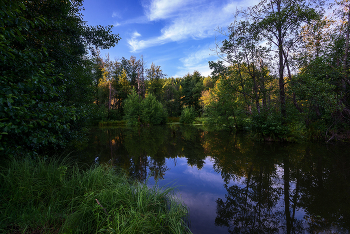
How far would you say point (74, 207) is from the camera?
2482 millimetres

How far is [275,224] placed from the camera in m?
3.10

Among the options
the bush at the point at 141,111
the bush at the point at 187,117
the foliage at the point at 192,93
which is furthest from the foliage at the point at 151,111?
the foliage at the point at 192,93

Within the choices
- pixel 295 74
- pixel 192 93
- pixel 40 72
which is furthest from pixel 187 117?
pixel 40 72

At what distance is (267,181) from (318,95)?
6.96 metres

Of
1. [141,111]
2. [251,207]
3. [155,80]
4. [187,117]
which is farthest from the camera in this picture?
[155,80]

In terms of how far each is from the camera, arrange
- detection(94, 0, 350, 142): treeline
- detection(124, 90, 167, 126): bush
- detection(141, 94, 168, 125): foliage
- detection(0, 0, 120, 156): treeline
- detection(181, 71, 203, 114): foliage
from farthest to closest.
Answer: detection(181, 71, 203, 114): foliage < detection(141, 94, 168, 125): foliage < detection(124, 90, 167, 126): bush < detection(94, 0, 350, 142): treeline < detection(0, 0, 120, 156): treeline

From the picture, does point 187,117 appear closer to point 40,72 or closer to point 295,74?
point 295,74

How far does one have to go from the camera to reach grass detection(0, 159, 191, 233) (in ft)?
7.23

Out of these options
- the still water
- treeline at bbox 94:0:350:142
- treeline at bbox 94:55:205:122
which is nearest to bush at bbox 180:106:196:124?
treeline at bbox 94:55:205:122

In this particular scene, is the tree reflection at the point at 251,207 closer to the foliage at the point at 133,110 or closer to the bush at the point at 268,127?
the bush at the point at 268,127

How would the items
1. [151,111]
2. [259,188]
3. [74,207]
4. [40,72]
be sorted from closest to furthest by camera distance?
[74,207], [40,72], [259,188], [151,111]

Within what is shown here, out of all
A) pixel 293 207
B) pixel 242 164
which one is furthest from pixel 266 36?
pixel 293 207

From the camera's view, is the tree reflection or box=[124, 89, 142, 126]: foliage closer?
the tree reflection

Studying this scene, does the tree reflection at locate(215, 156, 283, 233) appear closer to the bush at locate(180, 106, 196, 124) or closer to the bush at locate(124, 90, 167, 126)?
the bush at locate(124, 90, 167, 126)
